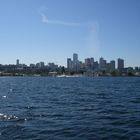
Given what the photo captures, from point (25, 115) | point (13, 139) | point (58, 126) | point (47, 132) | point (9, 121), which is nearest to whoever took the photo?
point (13, 139)

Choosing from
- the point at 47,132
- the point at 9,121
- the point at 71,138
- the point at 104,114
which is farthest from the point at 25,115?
the point at 71,138

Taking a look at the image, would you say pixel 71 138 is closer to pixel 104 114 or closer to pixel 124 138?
pixel 124 138

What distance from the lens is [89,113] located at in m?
40.6

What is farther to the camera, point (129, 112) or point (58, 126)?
point (129, 112)

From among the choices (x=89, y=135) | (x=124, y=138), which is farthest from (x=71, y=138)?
(x=124, y=138)

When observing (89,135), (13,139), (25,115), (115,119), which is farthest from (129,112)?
(13,139)

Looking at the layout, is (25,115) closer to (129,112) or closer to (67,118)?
(67,118)

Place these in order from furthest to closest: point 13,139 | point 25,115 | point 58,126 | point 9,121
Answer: point 25,115 → point 9,121 → point 58,126 → point 13,139

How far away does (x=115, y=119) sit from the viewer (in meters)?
35.9

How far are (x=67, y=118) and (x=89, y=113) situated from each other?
4650mm

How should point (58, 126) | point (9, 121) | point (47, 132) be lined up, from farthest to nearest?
point (9, 121) → point (58, 126) → point (47, 132)

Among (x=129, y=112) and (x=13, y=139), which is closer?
(x=13, y=139)

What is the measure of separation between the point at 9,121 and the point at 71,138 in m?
9.35

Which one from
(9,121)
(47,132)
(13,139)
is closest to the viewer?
(13,139)
